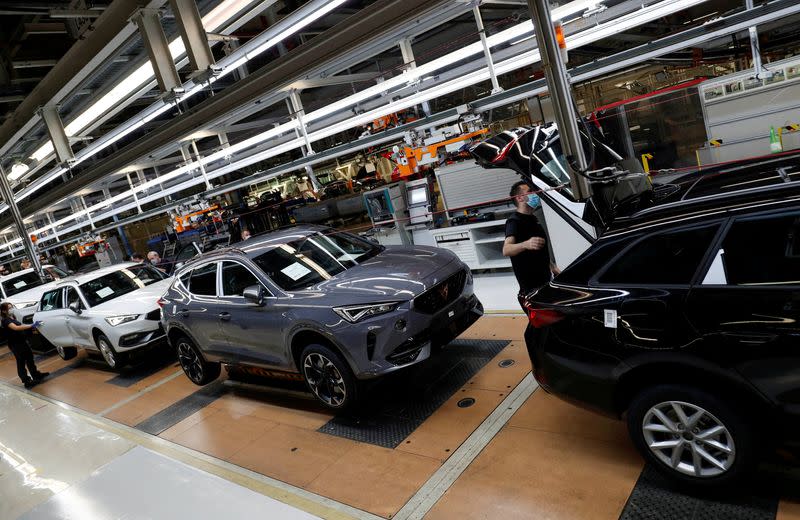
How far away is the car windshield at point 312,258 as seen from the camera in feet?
16.2

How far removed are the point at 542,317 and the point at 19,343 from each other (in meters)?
9.14

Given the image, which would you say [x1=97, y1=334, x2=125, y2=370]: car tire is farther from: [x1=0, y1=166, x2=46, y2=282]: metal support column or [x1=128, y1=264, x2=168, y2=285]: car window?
[x1=0, y1=166, x2=46, y2=282]: metal support column

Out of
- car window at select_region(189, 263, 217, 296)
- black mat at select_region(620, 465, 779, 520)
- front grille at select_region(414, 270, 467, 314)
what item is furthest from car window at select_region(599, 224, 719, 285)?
car window at select_region(189, 263, 217, 296)

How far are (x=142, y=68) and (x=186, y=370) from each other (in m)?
3.53

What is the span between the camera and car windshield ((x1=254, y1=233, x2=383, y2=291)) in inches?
195

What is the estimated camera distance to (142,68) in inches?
215

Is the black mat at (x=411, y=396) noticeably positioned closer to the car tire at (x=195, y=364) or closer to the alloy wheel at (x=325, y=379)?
Result: the alloy wheel at (x=325, y=379)

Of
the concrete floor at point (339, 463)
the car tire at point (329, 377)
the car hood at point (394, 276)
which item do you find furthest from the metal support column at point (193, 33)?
the concrete floor at point (339, 463)

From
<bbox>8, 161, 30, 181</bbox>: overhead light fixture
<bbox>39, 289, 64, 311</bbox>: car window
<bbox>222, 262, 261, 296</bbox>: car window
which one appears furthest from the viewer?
<bbox>8, 161, 30, 181</bbox>: overhead light fixture

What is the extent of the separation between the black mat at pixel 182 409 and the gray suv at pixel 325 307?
53cm

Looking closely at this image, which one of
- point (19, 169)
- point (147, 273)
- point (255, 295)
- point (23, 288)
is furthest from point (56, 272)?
point (255, 295)

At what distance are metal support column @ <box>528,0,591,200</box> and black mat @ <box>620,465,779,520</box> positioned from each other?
239cm

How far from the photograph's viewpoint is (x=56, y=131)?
741 cm

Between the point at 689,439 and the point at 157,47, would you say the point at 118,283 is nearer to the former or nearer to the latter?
the point at 157,47
